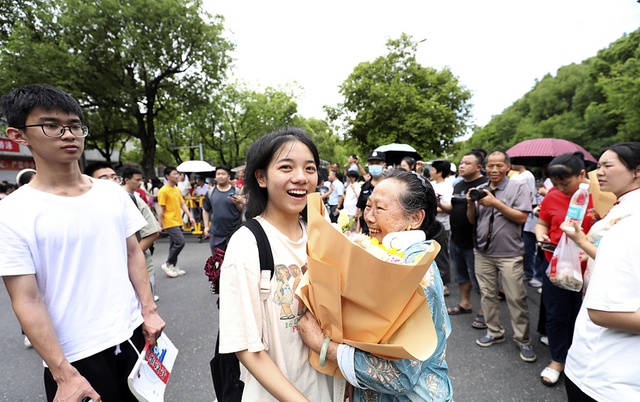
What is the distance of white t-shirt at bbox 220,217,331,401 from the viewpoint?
1152 millimetres

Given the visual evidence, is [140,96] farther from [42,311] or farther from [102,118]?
[42,311]

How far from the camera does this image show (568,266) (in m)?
2.62

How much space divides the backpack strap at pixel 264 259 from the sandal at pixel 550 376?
3.11 m

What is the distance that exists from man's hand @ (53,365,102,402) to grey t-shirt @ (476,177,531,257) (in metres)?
3.59

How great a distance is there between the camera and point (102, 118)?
52.4 feet

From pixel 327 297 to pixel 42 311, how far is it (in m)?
1.35

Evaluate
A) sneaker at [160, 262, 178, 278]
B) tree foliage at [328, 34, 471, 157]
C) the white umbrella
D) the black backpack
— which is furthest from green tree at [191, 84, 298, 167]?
the black backpack

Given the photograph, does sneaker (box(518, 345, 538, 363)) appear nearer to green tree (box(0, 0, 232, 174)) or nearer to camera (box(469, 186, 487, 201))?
camera (box(469, 186, 487, 201))

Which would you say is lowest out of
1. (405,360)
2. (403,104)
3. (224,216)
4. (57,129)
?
(224,216)

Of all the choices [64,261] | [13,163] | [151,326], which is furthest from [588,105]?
[13,163]

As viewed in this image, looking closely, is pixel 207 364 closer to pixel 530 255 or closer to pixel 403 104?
pixel 530 255

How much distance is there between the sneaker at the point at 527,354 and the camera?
3.23 metres

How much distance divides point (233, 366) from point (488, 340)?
3.32 metres

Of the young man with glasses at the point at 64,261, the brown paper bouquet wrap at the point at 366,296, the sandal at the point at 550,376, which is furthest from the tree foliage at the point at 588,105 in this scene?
the young man with glasses at the point at 64,261
